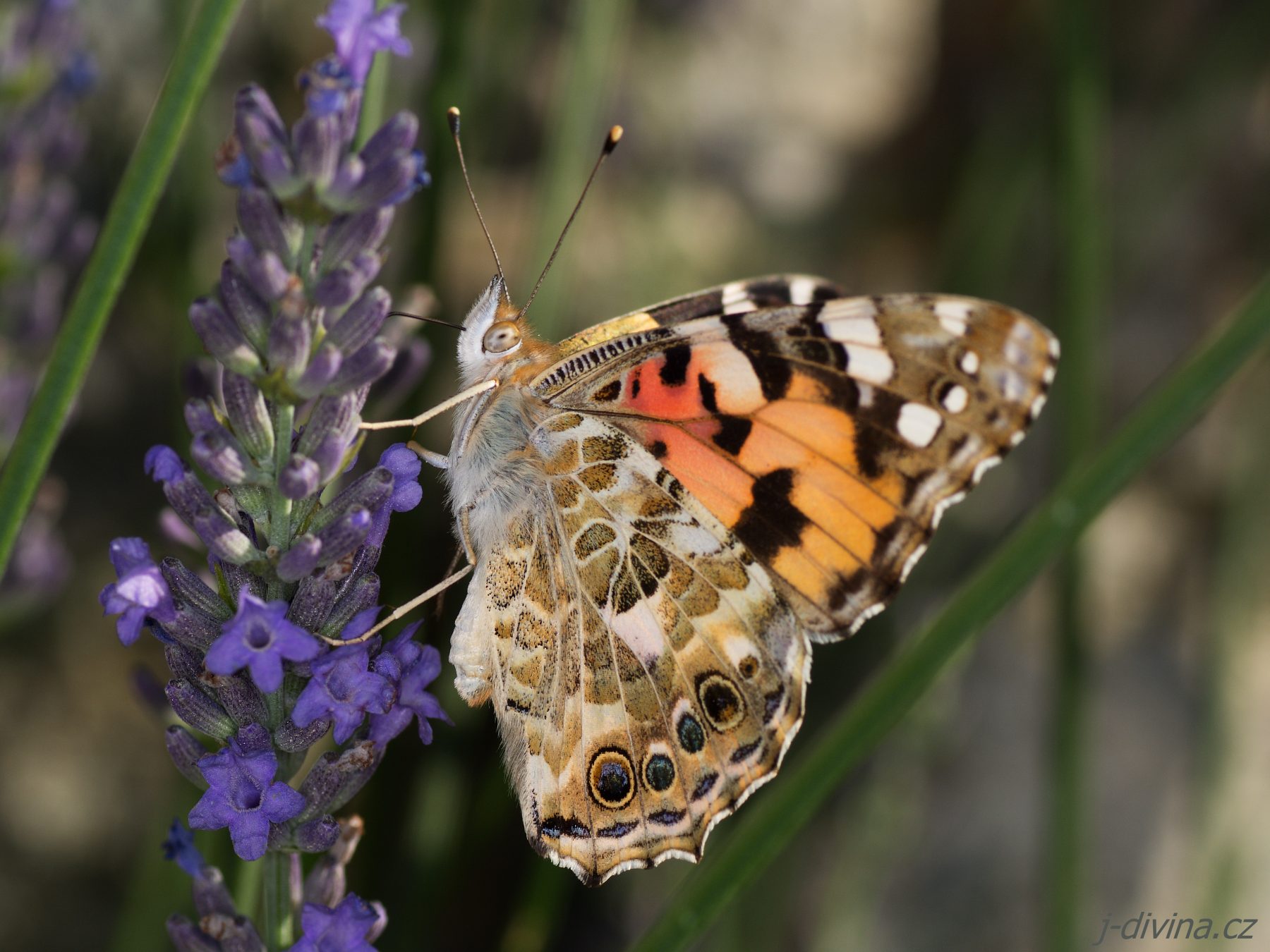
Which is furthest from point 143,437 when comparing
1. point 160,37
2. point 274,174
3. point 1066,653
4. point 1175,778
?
point 1175,778

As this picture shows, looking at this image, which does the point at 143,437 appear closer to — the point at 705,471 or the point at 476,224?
the point at 476,224

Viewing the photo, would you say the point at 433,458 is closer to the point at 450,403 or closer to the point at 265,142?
the point at 450,403

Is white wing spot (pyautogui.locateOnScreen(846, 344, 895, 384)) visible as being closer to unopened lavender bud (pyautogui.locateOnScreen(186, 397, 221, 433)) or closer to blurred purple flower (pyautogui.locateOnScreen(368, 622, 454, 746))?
blurred purple flower (pyautogui.locateOnScreen(368, 622, 454, 746))

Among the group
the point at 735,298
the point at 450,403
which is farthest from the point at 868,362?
the point at 450,403

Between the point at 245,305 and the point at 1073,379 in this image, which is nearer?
the point at 245,305

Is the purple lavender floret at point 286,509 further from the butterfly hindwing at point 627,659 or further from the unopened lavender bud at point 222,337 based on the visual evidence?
the butterfly hindwing at point 627,659

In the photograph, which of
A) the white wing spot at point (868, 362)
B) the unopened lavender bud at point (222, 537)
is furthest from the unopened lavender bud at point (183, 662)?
the white wing spot at point (868, 362)
